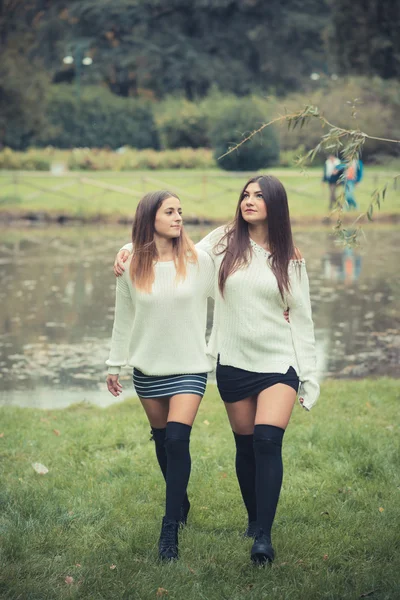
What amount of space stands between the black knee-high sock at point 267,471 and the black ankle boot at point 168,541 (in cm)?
39

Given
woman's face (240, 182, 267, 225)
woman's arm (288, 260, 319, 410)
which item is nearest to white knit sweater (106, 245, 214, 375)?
woman's face (240, 182, 267, 225)

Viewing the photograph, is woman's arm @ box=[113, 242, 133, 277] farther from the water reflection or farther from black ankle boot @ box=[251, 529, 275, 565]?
the water reflection

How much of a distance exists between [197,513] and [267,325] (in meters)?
1.22

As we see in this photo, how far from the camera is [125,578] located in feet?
13.8

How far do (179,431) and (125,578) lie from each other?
2.29ft

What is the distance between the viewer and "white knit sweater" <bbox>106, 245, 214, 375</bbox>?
4.65 meters

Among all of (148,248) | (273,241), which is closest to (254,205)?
(273,241)

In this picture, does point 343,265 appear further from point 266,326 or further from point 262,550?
point 262,550

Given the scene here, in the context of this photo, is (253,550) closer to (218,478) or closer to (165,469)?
(165,469)

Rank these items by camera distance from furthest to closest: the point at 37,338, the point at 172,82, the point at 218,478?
the point at 172,82 < the point at 37,338 < the point at 218,478

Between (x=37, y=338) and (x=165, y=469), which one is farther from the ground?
(x=165, y=469)

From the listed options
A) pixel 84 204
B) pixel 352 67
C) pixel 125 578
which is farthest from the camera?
pixel 352 67

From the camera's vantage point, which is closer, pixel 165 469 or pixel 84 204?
pixel 165 469

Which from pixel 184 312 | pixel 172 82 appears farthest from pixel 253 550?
pixel 172 82
